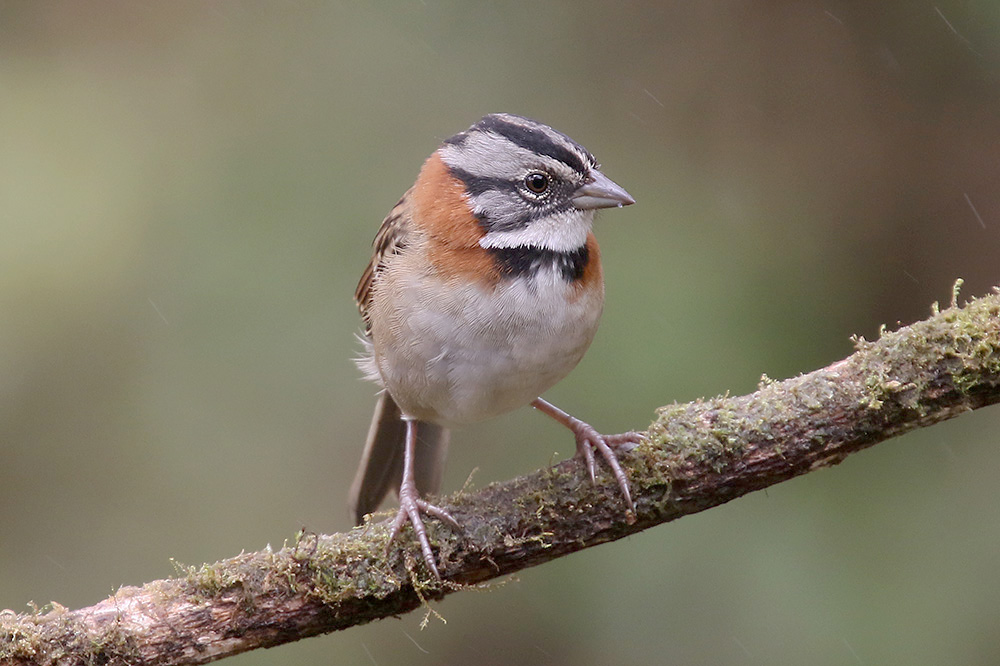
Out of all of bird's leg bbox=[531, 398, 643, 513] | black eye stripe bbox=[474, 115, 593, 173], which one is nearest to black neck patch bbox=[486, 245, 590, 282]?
black eye stripe bbox=[474, 115, 593, 173]

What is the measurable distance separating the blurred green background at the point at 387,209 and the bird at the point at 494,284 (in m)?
1.32

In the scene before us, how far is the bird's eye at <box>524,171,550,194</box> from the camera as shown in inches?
153

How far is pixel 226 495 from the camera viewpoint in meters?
6.03

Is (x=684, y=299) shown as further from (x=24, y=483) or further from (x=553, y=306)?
(x=24, y=483)

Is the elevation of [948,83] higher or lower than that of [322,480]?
higher

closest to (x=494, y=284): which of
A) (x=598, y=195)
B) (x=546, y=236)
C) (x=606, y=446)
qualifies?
Result: (x=546, y=236)

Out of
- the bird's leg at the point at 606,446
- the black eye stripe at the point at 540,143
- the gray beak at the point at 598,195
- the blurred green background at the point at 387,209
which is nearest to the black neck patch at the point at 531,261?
the gray beak at the point at 598,195

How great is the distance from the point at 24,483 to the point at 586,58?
426 centimetres

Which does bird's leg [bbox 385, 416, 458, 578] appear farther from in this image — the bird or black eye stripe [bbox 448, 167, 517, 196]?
black eye stripe [bbox 448, 167, 517, 196]

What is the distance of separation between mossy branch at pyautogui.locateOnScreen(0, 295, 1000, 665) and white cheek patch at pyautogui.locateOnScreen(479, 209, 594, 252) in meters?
0.77

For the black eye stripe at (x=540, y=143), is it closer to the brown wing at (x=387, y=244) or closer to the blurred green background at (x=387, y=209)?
the brown wing at (x=387, y=244)

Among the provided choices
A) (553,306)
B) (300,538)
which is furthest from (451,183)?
(300,538)

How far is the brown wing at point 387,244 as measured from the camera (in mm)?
4172

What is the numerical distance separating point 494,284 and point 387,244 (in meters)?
0.77
